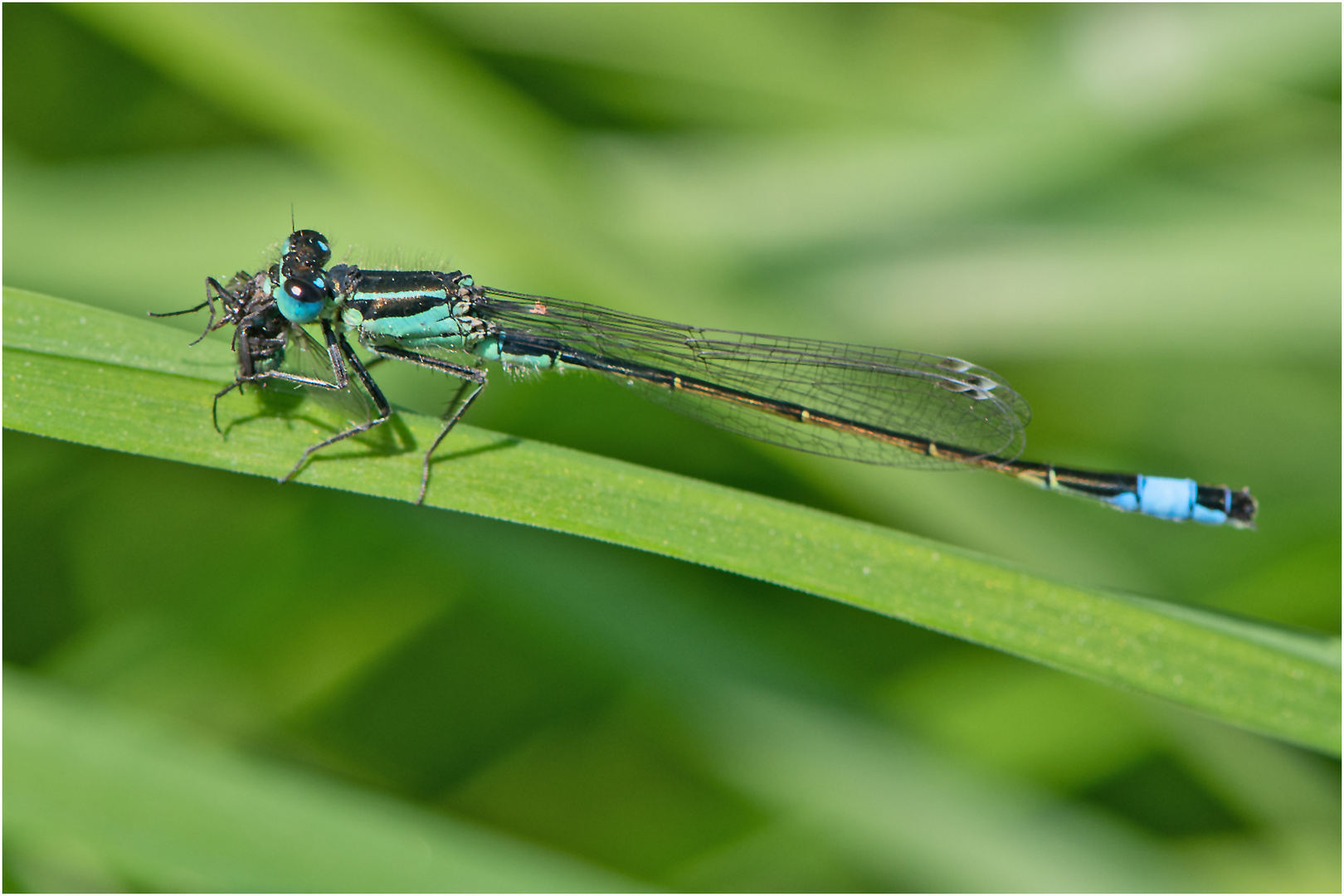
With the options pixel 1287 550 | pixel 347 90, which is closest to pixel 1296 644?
pixel 1287 550

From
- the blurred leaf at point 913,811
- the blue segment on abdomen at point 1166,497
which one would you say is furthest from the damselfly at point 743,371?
the blurred leaf at point 913,811

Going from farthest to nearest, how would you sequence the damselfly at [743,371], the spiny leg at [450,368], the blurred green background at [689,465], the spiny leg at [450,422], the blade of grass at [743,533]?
the blurred green background at [689,465], the damselfly at [743,371], the spiny leg at [450,368], the spiny leg at [450,422], the blade of grass at [743,533]

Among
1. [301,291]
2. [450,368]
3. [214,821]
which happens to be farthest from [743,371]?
[214,821]

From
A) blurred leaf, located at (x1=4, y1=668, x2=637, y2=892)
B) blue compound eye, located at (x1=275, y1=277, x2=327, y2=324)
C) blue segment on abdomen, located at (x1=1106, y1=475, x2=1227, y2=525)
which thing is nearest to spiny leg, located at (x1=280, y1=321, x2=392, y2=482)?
blue compound eye, located at (x1=275, y1=277, x2=327, y2=324)

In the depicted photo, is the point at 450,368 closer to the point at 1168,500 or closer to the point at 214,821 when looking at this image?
the point at 214,821

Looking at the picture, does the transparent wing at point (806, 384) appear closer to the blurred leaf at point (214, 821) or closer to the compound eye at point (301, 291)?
the compound eye at point (301, 291)

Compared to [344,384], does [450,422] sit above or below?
below
